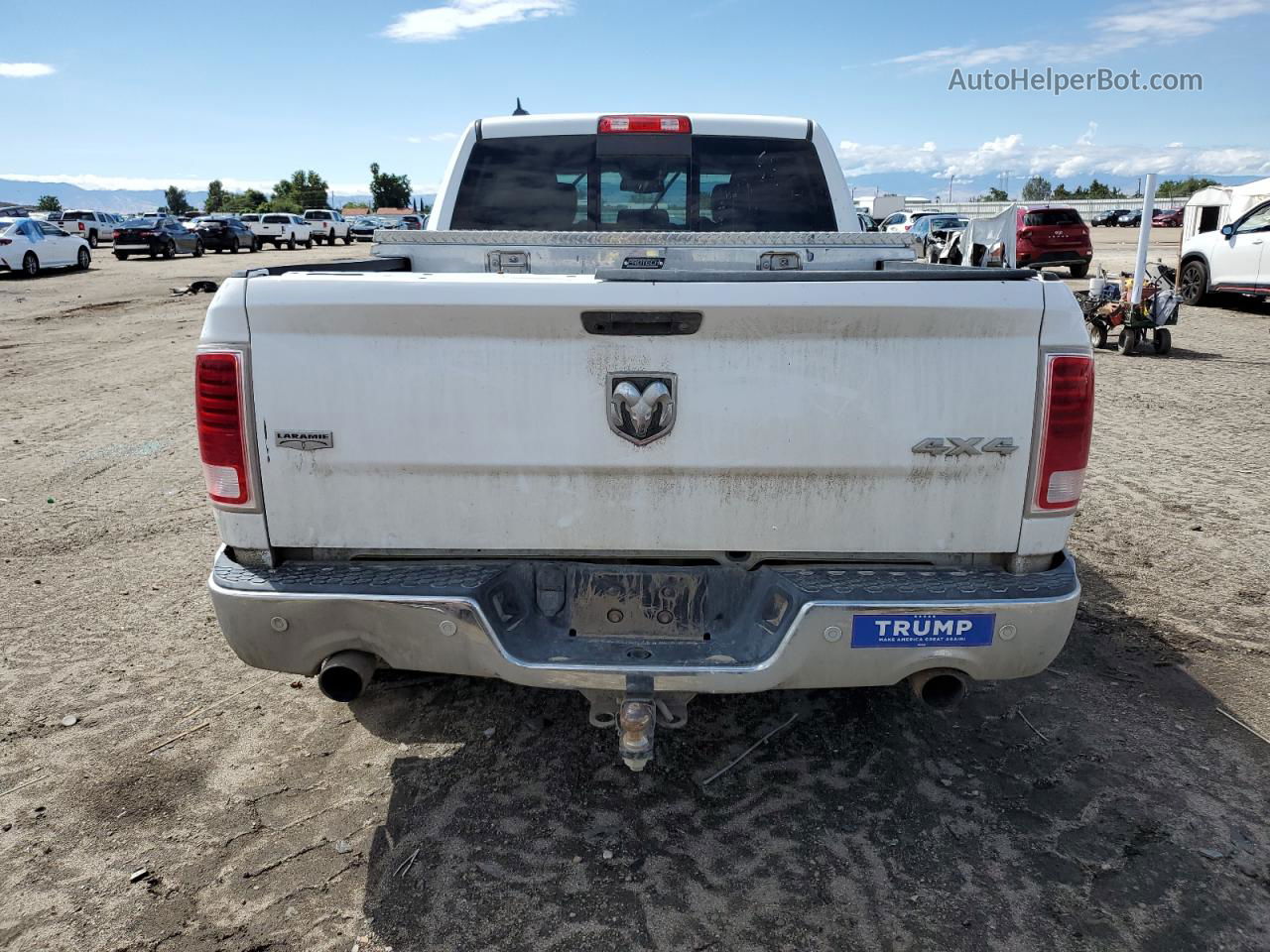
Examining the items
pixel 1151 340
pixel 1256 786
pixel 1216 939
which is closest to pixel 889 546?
pixel 1216 939

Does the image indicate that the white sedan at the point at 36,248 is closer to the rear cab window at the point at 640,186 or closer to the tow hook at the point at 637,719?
the rear cab window at the point at 640,186

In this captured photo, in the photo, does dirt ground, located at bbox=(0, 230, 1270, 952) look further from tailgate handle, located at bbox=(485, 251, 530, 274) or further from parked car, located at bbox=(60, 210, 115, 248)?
parked car, located at bbox=(60, 210, 115, 248)

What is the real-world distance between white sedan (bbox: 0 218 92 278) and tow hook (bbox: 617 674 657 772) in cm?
2881

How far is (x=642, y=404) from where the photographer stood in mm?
2594

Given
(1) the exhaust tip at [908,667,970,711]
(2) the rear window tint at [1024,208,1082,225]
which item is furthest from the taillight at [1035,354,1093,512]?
(2) the rear window tint at [1024,208,1082,225]

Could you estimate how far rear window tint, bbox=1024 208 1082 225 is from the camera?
2394cm

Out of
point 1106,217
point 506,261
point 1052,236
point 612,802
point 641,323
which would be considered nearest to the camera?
point 641,323

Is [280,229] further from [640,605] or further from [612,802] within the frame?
[640,605]

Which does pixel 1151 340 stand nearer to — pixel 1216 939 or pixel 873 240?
pixel 873 240

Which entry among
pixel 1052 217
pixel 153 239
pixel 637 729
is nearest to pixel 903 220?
pixel 1052 217

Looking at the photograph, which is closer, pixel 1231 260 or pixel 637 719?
pixel 637 719

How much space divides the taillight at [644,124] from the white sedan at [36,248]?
26.5m

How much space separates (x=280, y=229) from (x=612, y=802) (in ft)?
151

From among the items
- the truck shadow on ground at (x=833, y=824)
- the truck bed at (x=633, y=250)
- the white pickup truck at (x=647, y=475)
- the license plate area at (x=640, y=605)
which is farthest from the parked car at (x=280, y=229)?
the license plate area at (x=640, y=605)
